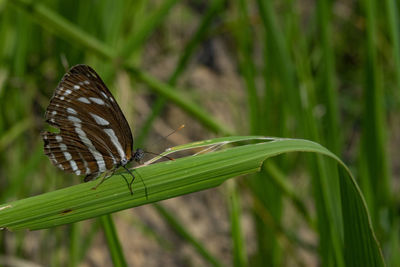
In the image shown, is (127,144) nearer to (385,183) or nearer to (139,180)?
(139,180)

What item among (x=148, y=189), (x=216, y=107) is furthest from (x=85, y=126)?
(x=216, y=107)

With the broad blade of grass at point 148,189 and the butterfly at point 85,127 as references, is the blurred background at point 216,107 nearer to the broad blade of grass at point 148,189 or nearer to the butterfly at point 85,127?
the butterfly at point 85,127

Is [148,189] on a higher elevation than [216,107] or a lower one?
higher

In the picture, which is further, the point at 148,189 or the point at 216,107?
the point at 216,107

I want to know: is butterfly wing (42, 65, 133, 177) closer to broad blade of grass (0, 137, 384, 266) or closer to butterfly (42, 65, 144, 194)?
butterfly (42, 65, 144, 194)

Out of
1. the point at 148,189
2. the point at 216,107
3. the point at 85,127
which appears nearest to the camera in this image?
the point at 148,189

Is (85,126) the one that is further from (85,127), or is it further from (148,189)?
(148,189)
